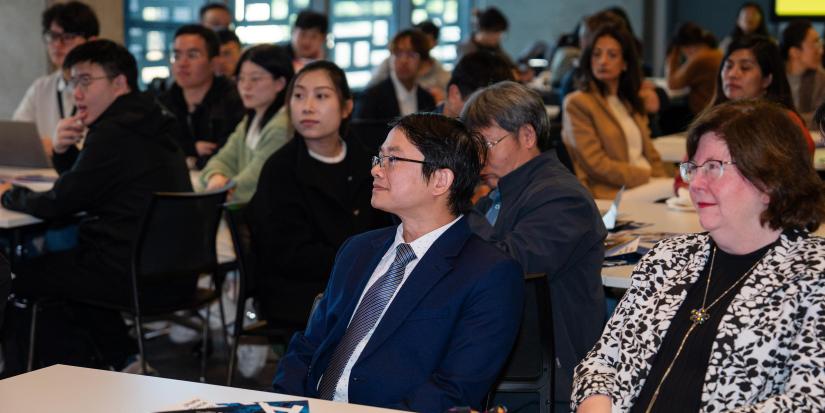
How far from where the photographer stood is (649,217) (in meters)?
4.07

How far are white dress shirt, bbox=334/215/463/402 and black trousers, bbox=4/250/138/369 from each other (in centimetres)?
199

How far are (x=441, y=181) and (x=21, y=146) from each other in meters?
3.51

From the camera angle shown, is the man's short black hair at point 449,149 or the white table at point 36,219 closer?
the man's short black hair at point 449,149

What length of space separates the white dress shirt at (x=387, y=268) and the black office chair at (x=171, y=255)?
1635mm

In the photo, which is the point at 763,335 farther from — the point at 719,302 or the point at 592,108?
the point at 592,108

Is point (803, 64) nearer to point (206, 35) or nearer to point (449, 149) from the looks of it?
point (206, 35)

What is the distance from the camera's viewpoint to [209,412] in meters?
1.93

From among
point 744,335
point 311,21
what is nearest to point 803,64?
point 311,21

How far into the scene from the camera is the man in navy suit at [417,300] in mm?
2363

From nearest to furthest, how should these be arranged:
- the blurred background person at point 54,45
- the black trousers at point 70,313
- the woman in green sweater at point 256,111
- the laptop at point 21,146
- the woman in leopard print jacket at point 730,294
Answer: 1. the woman in leopard print jacket at point 730,294
2. the black trousers at point 70,313
3. the woman in green sweater at point 256,111
4. the laptop at point 21,146
5. the blurred background person at point 54,45

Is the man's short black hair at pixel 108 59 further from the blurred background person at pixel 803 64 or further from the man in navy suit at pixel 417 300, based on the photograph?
the blurred background person at pixel 803 64

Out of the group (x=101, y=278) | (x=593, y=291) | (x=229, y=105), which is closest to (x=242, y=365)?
(x=101, y=278)

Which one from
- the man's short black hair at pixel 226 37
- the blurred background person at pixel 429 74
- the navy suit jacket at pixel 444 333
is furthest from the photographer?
the blurred background person at pixel 429 74

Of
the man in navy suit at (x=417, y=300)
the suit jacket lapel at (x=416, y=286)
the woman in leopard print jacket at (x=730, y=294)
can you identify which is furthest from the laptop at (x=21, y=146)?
the woman in leopard print jacket at (x=730, y=294)
